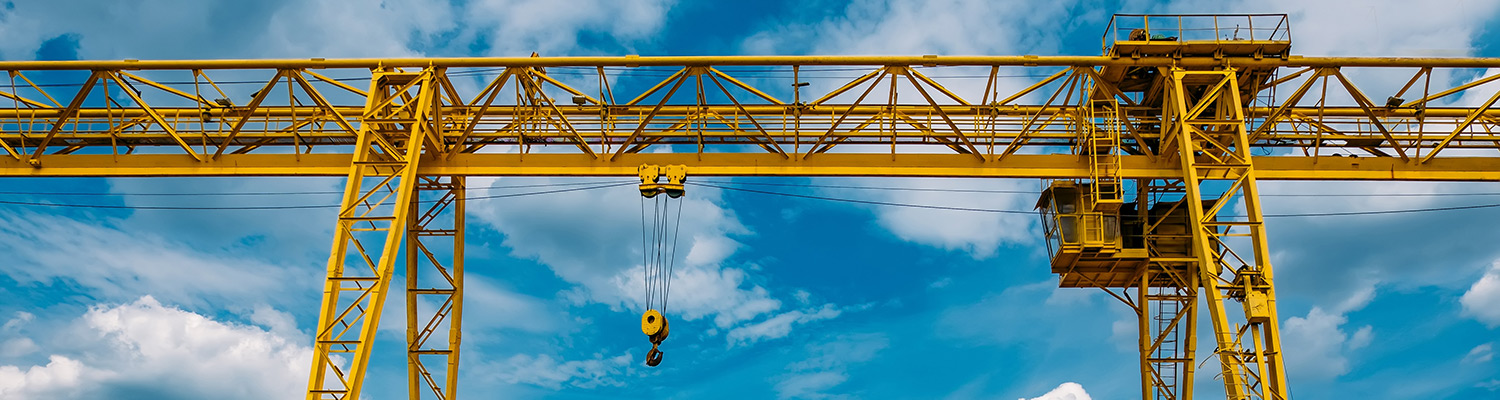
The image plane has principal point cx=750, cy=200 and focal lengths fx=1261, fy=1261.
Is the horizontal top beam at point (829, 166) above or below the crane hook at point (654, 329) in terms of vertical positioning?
above

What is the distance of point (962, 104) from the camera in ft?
76.4

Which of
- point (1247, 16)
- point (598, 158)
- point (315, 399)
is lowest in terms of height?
point (315, 399)

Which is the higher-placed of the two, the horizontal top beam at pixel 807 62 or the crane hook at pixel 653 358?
the horizontal top beam at pixel 807 62

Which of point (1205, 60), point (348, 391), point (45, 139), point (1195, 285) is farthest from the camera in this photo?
point (1195, 285)

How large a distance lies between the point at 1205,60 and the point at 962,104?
427cm

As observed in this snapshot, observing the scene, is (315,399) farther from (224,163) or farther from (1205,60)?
(1205,60)

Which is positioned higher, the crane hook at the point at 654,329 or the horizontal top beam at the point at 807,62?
the horizontal top beam at the point at 807,62

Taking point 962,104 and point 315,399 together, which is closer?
point 315,399

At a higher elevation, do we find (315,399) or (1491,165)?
(1491,165)

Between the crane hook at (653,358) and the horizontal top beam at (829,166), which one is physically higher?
the horizontal top beam at (829,166)

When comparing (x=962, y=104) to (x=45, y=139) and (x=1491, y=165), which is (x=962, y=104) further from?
(x=45, y=139)

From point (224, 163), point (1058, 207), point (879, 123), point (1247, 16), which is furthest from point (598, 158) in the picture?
point (1247, 16)

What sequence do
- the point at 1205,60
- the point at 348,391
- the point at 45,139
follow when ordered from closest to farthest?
the point at 348,391, the point at 1205,60, the point at 45,139

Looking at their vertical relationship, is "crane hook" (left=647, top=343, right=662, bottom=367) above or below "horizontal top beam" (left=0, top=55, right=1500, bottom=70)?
below
